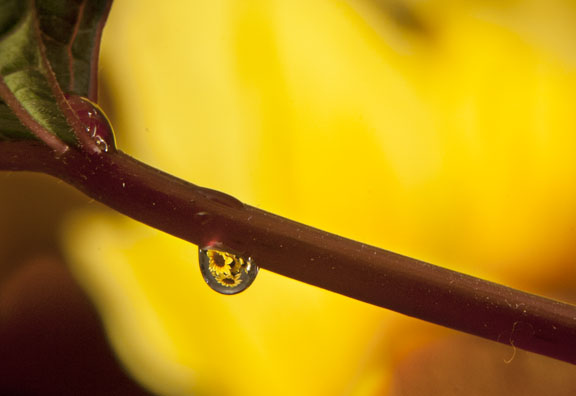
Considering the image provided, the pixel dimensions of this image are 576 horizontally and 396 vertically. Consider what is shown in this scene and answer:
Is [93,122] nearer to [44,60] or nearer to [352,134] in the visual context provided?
[44,60]

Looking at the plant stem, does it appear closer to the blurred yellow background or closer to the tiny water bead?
the tiny water bead

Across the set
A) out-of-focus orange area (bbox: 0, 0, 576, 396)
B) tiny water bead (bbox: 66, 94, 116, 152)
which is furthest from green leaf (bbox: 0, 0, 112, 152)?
out-of-focus orange area (bbox: 0, 0, 576, 396)

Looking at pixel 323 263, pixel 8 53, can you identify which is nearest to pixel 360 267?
pixel 323 263

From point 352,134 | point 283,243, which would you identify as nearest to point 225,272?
point 283,243

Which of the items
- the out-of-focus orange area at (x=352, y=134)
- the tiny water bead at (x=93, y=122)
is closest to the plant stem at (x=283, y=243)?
the tiny water bead at (x=93, y=122)

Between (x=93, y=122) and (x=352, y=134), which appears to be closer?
(x=93, y=122)

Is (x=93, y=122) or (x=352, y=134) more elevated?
(x=352, y=134)

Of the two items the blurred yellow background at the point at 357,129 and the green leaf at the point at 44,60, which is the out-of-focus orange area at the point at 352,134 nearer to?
the blurred yellow background at the point at 357,129

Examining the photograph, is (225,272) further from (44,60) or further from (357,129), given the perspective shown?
(357,129)
